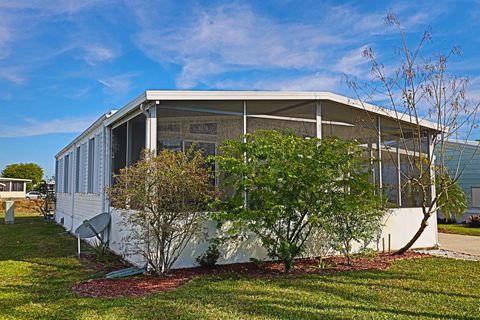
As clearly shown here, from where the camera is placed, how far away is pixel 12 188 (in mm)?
50688

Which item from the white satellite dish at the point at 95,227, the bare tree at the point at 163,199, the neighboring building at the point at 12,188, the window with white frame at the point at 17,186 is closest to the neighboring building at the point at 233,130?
the white satellite dish at the point at 95,227

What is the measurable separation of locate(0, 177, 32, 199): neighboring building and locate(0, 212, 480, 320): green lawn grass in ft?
147

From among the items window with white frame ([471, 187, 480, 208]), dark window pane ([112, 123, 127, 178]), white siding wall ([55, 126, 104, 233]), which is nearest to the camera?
dark window pane ([112, 123, 127, 178])

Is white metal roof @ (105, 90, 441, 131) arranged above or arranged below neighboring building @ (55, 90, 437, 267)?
above

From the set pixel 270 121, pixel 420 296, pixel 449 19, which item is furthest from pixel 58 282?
pixel 449 19

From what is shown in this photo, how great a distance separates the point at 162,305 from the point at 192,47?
9.34 metres

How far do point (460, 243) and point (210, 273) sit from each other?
8.71 m

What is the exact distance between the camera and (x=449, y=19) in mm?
11180

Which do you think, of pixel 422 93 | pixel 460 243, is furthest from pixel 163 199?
pixel 460 243

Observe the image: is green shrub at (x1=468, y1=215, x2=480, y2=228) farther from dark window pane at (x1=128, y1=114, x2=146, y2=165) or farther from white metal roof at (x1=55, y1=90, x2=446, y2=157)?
dark window pane at (x1=128, y1=114, x2=146, y2=165)

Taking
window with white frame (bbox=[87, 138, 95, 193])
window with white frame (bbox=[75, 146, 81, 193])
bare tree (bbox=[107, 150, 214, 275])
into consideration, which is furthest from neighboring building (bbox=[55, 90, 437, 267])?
window with white frame (bbox=[75, 146, 81, 193])

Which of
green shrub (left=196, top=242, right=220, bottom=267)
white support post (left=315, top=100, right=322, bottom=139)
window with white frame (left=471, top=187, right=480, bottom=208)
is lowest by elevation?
green shrub (left=196, top=242, right=220, bottom=267)

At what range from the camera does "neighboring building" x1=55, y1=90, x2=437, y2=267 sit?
831 cm

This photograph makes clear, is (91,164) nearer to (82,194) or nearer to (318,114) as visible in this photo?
(82,194)
